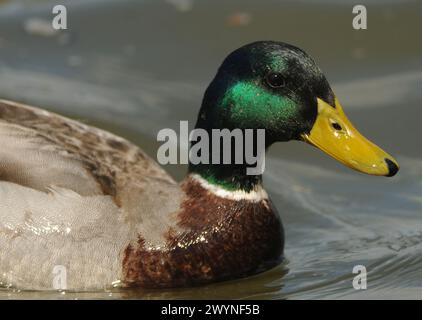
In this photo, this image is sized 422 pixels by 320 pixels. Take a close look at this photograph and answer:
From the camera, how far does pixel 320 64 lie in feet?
35.7

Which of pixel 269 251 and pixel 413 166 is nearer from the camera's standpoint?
pixel 269 251

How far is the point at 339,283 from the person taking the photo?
708cm

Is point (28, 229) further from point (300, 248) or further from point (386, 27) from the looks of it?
point (386, 27)

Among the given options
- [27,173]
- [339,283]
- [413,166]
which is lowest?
[339,283]

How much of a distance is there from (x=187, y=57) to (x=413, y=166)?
9.28ft

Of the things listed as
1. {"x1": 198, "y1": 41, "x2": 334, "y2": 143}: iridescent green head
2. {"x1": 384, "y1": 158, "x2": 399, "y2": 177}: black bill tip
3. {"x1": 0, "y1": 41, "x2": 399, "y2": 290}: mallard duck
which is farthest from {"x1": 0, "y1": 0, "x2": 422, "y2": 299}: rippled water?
{"x1": 198, "y1": 41, "x2": 334, "y2": 143}: iridescent green head

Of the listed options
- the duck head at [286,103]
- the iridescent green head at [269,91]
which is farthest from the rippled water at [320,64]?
the iridescent green head at [269,91]

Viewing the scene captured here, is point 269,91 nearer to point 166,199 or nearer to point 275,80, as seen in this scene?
point 275,80

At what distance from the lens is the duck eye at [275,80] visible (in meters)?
6.82

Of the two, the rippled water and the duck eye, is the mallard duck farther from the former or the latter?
the rippled water

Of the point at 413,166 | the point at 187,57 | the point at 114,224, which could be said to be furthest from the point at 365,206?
the point at 187,57

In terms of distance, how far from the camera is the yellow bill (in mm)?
6859

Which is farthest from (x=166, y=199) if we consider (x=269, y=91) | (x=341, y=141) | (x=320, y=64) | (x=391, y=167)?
(x=320, y=64)

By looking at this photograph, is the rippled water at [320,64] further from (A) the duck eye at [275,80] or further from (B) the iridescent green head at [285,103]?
(A) the duck eye at [275,80]
